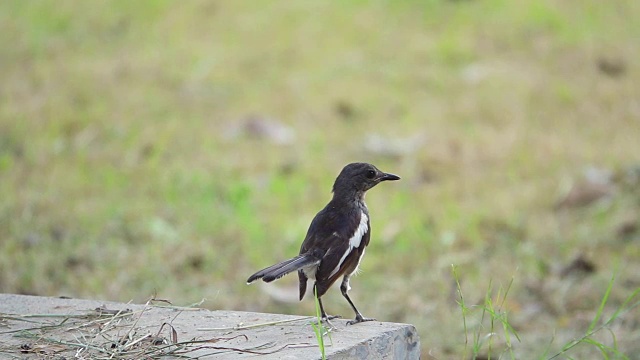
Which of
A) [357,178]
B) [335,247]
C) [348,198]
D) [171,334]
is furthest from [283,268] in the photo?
[357,178]

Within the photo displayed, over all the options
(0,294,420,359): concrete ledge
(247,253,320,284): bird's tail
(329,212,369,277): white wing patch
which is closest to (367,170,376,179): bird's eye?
(329,212,369,277): white wing patch

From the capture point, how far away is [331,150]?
1002 centimetres

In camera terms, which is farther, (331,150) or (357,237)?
(331,150)

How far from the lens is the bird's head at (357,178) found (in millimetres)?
4648

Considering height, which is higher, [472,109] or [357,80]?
[357,80]

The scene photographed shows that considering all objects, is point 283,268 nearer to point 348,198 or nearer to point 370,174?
point 348,198

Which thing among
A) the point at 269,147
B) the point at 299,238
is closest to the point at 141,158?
the point at 269,147

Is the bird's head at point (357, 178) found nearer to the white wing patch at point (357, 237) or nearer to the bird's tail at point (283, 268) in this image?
the white wing patch at point (357, 237)

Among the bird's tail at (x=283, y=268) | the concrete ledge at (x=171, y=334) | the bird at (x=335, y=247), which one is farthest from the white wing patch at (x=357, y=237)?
the concrete ledge at (x=171, y=334)

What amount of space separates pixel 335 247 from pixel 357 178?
0.61 meters

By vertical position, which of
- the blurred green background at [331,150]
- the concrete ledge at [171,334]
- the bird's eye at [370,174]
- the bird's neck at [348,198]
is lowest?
the concrete ledge at [171,334]

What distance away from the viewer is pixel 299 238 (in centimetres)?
822

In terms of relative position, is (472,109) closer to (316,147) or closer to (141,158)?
(316,147)

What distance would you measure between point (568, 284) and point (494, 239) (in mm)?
1068
